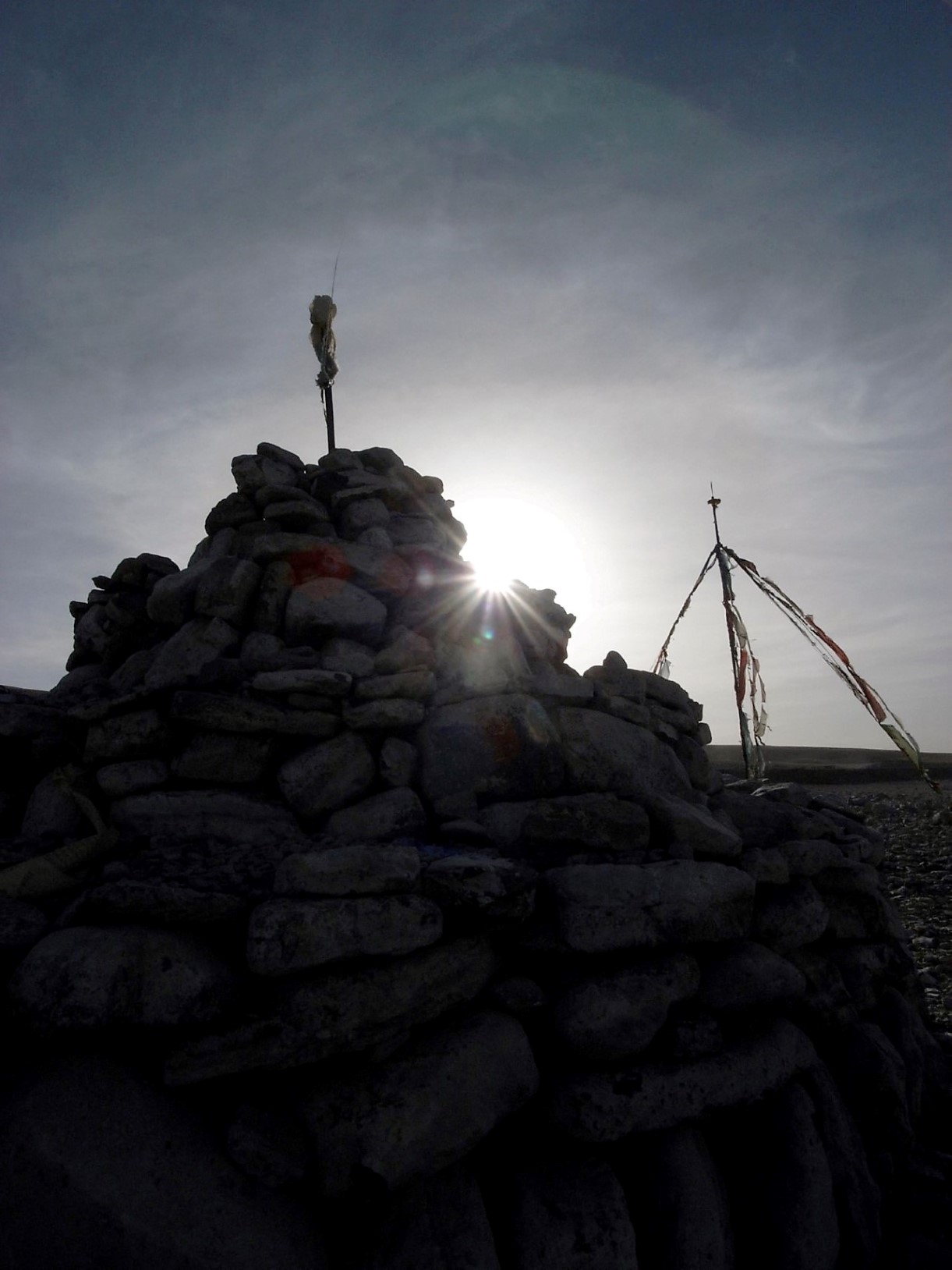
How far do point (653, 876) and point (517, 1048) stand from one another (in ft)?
4.79

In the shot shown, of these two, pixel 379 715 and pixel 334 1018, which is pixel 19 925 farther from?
pixel 379 715

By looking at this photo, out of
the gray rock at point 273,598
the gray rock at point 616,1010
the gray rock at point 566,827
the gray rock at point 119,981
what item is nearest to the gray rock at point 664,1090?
the gray rock at point 616,1010

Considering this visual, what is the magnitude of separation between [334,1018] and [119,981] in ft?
3.77

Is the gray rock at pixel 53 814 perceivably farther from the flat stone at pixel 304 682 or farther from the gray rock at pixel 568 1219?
the gray rock at pixel 568 1219

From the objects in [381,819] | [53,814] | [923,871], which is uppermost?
[53,814]

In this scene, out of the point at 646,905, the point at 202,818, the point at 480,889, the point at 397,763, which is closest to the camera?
the point at 480,889

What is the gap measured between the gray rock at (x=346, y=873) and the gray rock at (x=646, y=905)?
1.14 metres

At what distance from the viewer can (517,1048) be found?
4.67 metres

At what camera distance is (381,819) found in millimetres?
5914

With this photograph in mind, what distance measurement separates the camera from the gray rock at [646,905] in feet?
16.5

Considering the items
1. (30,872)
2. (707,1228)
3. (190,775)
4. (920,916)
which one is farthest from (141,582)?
(920,916)

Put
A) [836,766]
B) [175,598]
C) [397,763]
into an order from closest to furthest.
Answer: [397,763]
[175,598]
[836,766]

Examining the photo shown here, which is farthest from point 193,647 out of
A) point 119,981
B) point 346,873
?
point 119,981

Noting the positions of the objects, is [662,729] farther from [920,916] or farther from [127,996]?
[920,916]
